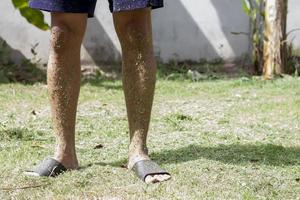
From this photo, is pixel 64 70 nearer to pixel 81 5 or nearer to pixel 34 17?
pixel 81 5

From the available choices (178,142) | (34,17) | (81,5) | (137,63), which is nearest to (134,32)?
(137,63)

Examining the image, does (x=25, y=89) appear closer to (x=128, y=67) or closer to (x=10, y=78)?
(x=10, y=78)

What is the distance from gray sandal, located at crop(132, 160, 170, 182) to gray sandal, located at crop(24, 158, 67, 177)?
34 centimetres

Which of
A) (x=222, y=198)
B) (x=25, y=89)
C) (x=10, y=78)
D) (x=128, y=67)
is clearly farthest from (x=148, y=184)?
(x=10, y=78)

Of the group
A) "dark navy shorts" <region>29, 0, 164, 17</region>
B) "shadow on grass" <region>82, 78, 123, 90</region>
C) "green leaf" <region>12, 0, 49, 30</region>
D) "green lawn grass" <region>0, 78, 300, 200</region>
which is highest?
"dark navy shorts" <region>29, 0, 164, 17</region>

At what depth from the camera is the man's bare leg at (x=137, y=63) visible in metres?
2.95

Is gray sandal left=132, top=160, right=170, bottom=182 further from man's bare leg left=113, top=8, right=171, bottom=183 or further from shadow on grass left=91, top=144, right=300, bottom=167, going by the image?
shadow on grass left=91, top=144, right=300, bottom=167

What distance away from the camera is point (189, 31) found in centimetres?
804

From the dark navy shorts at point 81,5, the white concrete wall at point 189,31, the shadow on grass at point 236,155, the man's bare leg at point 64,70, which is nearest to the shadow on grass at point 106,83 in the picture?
the white concrete wall at point 189,31

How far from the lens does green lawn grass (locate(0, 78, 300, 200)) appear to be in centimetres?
280

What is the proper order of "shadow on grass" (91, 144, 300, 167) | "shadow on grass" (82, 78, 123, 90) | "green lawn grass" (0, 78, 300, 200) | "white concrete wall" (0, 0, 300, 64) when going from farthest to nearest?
"white concrete wall" (0, 0, 300, 64)
"shadow on grass" (82, 78, 123, 90)
"shadow on grass" (91, 144, 300, 167)
"green lawn grass" (0, 78, 300, 200)

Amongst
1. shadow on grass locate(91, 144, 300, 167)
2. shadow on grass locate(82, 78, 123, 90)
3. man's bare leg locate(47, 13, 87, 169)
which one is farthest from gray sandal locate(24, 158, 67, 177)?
shadow on grass locate(82, 78, 123, 90)

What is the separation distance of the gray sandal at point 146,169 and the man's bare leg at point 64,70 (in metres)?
0.35

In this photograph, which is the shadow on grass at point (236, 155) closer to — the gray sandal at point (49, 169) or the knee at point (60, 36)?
the gray sandal at point (49, 169)
